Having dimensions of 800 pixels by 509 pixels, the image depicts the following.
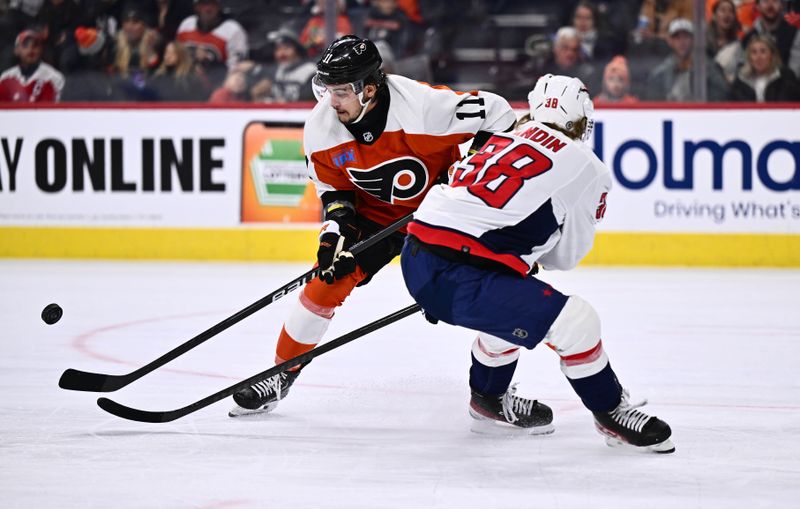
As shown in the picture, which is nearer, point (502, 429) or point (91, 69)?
point (502, 429)

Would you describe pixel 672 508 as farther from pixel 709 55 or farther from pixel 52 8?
pixel 52 8

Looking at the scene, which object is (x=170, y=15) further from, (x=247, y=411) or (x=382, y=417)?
(x=382, y=417)

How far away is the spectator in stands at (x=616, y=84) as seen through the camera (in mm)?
6848

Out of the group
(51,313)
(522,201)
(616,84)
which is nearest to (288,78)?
(616,84)

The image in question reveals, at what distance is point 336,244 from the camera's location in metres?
3.19

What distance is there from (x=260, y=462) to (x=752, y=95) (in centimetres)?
480

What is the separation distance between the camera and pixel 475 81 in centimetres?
722

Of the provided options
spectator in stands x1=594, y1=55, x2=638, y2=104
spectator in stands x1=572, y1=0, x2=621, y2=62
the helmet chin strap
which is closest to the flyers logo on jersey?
the helmet chin strap

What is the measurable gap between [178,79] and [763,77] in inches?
137

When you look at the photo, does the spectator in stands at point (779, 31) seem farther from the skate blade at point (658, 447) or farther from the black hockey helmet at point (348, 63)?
the skate blade at point (658, 447)

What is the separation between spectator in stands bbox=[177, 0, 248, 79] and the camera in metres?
7.24

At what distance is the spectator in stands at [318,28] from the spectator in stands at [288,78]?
52 millimetres

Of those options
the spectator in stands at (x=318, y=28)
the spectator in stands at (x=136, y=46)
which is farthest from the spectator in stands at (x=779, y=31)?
the spectator in stands at (x=136, y=46)

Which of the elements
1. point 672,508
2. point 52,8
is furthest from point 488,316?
point 52,8
